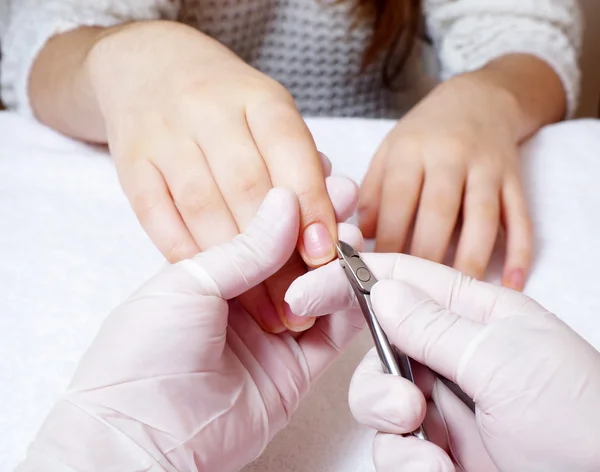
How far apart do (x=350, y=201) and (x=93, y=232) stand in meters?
0.21

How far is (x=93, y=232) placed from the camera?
46cm

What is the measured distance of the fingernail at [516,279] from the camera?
43cm

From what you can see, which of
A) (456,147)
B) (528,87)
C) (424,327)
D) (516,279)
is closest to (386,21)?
(528,87)

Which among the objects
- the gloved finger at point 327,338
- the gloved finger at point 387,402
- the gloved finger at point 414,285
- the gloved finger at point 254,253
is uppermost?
the gloved finger at point 254,253

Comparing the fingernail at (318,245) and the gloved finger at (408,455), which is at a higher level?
the fingernail at (318,245)

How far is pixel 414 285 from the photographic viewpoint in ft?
1.11

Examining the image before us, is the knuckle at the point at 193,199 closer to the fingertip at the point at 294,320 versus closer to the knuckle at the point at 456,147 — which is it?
the fingertip at the point at 294,320

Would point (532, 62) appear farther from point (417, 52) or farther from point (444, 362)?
point (444, 362)

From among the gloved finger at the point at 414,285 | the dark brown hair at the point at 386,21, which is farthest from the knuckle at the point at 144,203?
the dark brown hair at the point at 386,21

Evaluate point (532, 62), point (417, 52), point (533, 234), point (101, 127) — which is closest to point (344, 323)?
point (533, 234)

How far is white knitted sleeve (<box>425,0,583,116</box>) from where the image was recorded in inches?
27.4

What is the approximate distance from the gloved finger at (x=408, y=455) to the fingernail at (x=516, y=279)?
18 cm

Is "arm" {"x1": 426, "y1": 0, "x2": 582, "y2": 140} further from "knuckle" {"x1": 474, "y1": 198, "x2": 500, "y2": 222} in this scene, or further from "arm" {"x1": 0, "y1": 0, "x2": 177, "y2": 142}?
"arm" {"x1": 0, "y1": 0, "x2": 177, "y2": 142}

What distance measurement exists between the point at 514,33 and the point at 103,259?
22.0 inches
